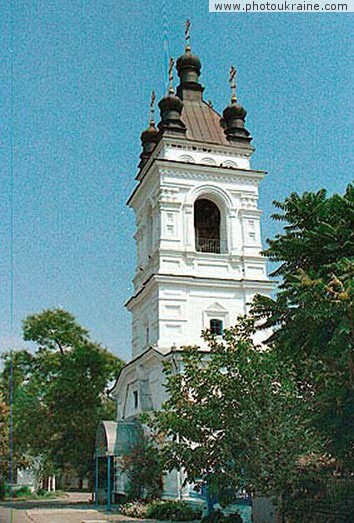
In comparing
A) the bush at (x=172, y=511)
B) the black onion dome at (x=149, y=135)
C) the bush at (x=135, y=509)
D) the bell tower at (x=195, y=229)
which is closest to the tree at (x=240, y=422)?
the bush at (x=172, y=511)

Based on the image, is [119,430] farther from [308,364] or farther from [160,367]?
[308,364]

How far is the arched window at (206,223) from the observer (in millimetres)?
36125

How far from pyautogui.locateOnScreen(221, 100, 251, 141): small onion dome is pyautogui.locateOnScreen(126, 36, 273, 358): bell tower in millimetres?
54

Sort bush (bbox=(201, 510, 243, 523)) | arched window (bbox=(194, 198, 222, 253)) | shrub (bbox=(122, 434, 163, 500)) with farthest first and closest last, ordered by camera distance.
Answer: arched window (bbox=(194, 198, 222, 253)) < shrub (bbox=(122, 434, 163, 500)) < bush (bbox=(201, 510, 243, 523))

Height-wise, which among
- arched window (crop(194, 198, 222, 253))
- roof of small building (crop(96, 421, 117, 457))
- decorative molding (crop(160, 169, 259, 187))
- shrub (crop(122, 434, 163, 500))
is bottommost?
shrub (crop(122, 434, 163, 500))

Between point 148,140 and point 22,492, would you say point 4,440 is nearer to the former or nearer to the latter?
point 22,492

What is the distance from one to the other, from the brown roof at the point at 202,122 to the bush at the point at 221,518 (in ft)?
70.1

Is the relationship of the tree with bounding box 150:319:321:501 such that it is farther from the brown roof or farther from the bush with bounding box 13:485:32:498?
the bush with bounding box 13:485:32:498

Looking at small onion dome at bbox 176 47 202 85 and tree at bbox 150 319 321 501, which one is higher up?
small onion dome at bbox 176 47 202 85

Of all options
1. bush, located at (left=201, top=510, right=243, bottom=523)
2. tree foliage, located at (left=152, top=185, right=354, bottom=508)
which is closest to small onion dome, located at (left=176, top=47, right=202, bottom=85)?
tree foliage, located at (left=152, top=185, right=354, bottom=508)

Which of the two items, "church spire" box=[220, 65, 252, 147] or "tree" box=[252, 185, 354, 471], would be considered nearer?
"tree" box=[252, 185, 354, 471]

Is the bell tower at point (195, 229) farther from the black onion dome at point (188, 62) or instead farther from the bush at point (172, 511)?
the bush at point (172, 511)

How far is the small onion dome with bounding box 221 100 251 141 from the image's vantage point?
37172 mm

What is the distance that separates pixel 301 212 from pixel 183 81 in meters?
23.8
